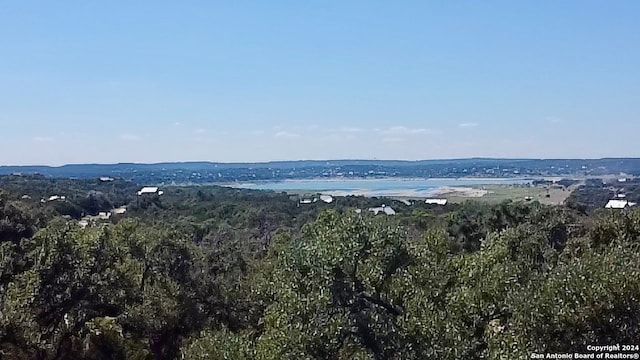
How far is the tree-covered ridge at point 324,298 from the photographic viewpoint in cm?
1291

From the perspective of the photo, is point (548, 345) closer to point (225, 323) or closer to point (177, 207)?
point (225, 323)

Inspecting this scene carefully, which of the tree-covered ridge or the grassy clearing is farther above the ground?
the tree-covered ridge

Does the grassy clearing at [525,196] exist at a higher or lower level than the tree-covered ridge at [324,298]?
lower

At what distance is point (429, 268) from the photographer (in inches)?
680

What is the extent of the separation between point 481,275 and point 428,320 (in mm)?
3144

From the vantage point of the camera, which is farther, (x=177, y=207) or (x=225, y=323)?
(x=177, y=207)

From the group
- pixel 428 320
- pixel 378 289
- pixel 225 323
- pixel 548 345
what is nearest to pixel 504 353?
pixel 548 345

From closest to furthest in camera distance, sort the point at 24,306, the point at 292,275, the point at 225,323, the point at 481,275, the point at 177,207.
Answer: the point at 292,275
the point at 481,275
the point at 24,306
the point at 225,323
the point at 177,207

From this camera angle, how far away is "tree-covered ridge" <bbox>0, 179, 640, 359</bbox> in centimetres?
1291

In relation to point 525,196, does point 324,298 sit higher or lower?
higher

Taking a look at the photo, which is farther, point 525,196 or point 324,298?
point 525,196

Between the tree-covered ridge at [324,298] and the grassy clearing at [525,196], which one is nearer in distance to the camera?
the tree-covered ridge at [324,298]

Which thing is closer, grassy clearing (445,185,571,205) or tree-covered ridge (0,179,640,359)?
tree-covered ridge (0,179,640,359)

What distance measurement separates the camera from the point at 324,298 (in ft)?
47.9
